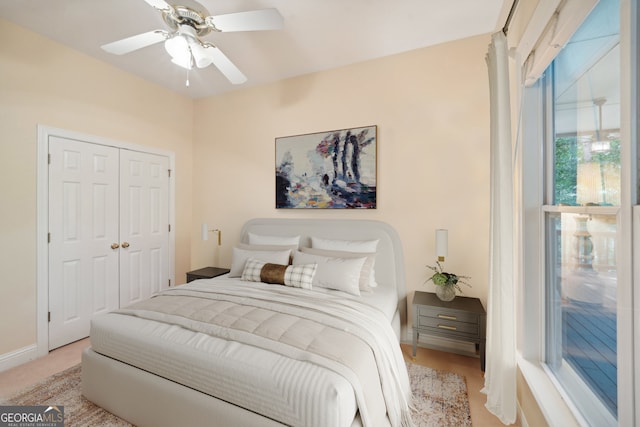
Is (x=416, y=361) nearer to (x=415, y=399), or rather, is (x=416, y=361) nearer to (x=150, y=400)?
(x=415, y=399)

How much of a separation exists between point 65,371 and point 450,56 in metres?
4.29

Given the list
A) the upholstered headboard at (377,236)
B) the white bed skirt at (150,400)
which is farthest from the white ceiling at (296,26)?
the white bed skirt at (150,400)

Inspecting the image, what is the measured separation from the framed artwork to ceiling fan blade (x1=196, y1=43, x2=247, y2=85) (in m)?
1.07

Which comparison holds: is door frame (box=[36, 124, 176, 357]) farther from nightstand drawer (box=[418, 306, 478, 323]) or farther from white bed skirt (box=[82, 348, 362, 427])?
nightstand drawer (box=[418, 306, 478, 323])

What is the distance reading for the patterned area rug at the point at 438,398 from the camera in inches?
65.1

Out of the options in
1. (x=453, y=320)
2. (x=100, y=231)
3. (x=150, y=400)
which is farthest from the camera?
(x=100, y=231)

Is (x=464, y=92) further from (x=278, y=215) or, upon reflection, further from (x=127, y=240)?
(x=127, y=240)

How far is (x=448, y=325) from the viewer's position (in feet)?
7.14

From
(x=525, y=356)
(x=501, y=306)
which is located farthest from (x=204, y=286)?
(x=525, y=356)

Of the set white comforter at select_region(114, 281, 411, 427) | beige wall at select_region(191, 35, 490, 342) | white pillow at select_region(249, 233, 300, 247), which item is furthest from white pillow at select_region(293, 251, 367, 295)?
beige wall at select_region(191, 35, 490, 342)

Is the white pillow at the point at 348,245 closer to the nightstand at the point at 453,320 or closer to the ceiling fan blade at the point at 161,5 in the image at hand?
the nightstand at the point at 453,320

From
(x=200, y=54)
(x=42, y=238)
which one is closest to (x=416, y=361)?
(x=200, y=54)

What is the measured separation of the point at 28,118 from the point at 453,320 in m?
4.05

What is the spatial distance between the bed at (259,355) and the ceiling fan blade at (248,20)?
1788mm
